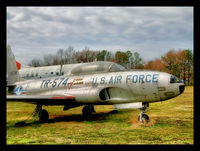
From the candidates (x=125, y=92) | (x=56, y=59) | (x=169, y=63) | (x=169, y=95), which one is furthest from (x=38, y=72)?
(x=169, y=63)

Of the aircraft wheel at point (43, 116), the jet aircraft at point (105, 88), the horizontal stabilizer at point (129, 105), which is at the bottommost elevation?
the aircraft wheel at point (43, 116)

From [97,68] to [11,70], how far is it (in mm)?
6828

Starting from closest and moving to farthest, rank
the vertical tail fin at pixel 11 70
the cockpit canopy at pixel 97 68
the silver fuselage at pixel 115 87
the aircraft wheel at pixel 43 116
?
the silver fuselage at pixel 115 87
the cockpit canopy at pixel 97 68
the aircraft wheel at pixel 43 116
the vertical tail fin at pixel 11 70

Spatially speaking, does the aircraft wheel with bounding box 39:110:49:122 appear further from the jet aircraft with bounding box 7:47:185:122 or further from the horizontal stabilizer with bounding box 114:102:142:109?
the horizontal stabilizer with bounding box 114:102:142:109

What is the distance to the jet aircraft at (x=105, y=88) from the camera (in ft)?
23.6

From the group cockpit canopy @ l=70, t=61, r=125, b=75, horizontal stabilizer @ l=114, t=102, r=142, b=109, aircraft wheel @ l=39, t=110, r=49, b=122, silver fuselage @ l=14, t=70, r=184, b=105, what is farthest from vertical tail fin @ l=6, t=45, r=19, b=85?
horizontal stabilizer @ l=114, t=102, r=142, b=109

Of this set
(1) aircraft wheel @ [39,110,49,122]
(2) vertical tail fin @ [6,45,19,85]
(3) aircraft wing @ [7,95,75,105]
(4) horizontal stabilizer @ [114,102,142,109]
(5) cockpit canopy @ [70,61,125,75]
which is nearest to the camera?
(4) horizontal stabilizer @ [114,102,142,109]

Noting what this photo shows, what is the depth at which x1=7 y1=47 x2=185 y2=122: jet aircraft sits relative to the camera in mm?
7184

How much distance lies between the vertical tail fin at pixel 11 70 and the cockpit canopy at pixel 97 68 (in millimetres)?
4784

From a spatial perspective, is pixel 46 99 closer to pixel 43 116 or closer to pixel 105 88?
pixel 43 116

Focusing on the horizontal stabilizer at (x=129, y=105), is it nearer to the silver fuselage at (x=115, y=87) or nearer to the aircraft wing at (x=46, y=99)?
the silver fuselage at (x=115, y=87)

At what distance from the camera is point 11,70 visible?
12.5m

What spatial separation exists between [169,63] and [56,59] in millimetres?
28064

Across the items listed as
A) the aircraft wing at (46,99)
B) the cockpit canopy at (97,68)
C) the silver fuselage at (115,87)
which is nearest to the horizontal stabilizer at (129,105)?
the silver fuselage at (115,87)
